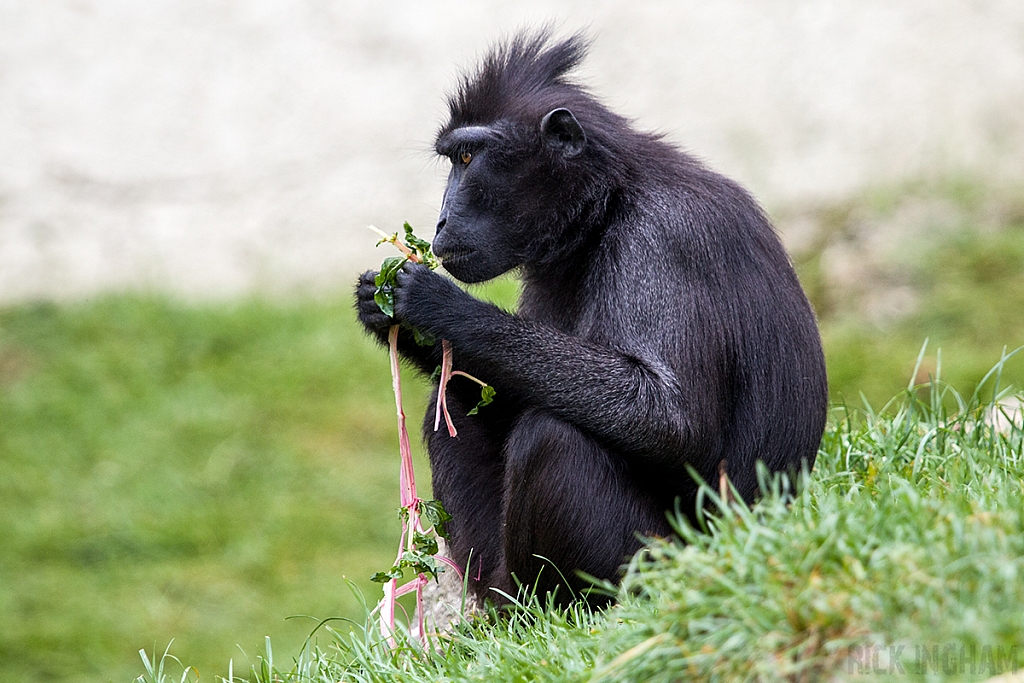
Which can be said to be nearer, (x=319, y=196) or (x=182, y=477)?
(x=182, y=477)

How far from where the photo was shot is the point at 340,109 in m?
11.0

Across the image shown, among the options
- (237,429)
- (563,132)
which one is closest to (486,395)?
(563,132)

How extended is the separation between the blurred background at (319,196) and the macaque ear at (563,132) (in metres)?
4.32

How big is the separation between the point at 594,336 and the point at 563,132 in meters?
0.89

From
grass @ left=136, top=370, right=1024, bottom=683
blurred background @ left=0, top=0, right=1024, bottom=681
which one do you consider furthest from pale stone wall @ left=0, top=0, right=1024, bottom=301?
grass @ left=136, top=370, right=1024, bottom=683

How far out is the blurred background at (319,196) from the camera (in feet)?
30.1

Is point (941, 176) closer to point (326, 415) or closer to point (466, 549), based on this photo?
point (326, 415)

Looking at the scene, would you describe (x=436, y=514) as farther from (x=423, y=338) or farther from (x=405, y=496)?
(x=423, y=338)

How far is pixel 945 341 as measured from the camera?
9203 mm

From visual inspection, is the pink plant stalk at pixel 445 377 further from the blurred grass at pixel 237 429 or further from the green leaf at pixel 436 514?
the blurred grass at pixel 237 429

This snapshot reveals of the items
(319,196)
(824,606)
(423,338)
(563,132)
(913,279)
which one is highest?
(319,196)

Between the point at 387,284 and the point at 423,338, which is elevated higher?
the point at 387,284

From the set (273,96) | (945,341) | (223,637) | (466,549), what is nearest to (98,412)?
(223,637)

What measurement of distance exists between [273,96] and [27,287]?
9.69 feet
